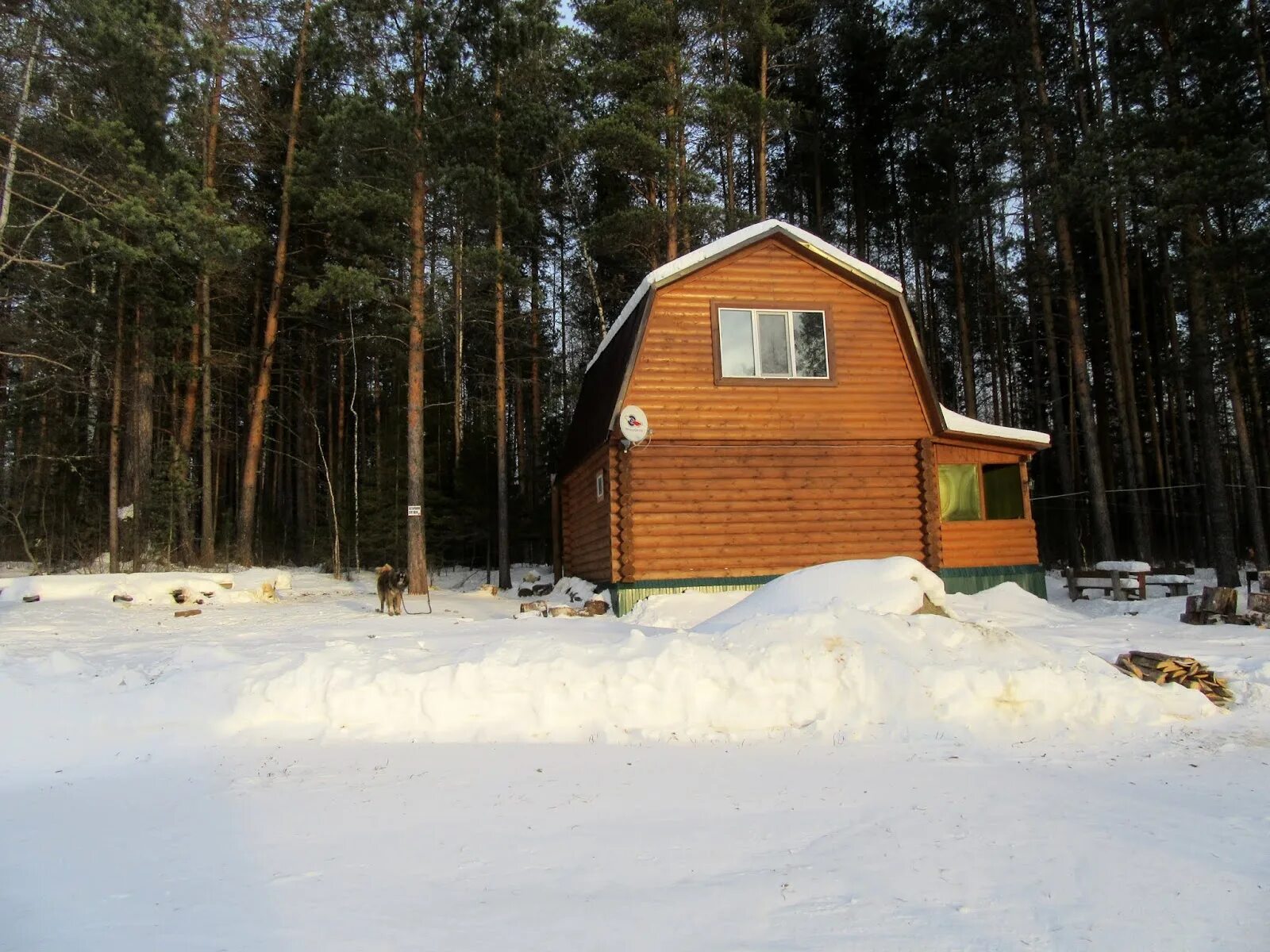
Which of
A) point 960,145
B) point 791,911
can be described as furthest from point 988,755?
point 960,145

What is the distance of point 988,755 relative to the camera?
18.6 ft

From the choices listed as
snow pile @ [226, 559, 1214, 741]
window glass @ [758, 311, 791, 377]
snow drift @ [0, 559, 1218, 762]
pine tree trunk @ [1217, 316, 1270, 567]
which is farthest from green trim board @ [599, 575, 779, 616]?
pine tree trunk @ [1217, 316, 1270, 567]

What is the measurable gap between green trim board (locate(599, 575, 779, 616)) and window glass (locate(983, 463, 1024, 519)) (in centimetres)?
540

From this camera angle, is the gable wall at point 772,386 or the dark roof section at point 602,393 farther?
the dark roof section at point 602,393

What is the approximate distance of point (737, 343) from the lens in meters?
14.2

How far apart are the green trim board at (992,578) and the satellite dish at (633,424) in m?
6.21

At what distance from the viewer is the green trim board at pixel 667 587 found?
1322 cm

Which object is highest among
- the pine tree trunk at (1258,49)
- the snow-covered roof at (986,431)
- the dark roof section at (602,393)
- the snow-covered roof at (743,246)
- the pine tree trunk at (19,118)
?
the pine tree trunk at (1258,49)

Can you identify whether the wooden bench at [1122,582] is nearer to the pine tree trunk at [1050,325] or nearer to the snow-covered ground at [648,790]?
the pine tree trunk at [1050,325]

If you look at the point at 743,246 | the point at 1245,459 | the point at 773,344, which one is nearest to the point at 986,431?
the point at 773,344

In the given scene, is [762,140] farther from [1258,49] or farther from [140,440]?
[140,440]

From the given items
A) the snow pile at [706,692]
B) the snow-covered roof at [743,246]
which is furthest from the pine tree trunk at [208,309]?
the snow pile at [706,692]

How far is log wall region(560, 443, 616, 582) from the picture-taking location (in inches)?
546

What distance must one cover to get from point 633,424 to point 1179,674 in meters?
8.12
